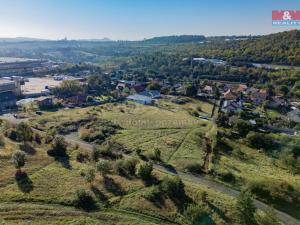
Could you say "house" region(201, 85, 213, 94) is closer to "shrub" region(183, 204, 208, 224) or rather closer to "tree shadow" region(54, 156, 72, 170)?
"tree shadow" region(54, 156, 72, 170)

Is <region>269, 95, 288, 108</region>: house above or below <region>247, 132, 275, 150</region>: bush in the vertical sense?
above

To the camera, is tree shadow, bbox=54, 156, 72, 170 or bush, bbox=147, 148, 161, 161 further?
bush, bbox=147, 148, 161, 161

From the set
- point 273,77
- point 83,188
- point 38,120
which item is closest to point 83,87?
point 38,120

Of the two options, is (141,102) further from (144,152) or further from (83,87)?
(144,152)

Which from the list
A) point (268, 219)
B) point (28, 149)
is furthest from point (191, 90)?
point (268, 219)

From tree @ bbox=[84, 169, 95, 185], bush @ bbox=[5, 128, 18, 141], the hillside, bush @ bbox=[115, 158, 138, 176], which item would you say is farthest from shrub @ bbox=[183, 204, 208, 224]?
the hillside

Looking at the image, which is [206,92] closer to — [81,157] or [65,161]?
[81,157]

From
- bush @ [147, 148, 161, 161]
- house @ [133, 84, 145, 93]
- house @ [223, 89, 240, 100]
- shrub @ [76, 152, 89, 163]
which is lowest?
bush @ [147, 148, 161, 161]

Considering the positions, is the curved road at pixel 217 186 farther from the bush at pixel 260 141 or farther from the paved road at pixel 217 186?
the bush at pixel 260 141

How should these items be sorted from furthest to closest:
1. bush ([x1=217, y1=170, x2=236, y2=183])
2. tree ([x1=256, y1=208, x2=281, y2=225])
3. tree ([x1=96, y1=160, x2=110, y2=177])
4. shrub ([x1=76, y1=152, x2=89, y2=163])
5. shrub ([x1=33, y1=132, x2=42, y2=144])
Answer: shrub ([x1=33, y1=132, x2=42, y2=144])
shrub ([x1=76, y1=152, x2=89, y2=163])
bush ([x1=217, y1=170, x2=236, y2=183])
tree ([x1=96, y1=160, x2=110, y2=177])
tree ([x1=256, y1=208, x2=281, y2=225])
